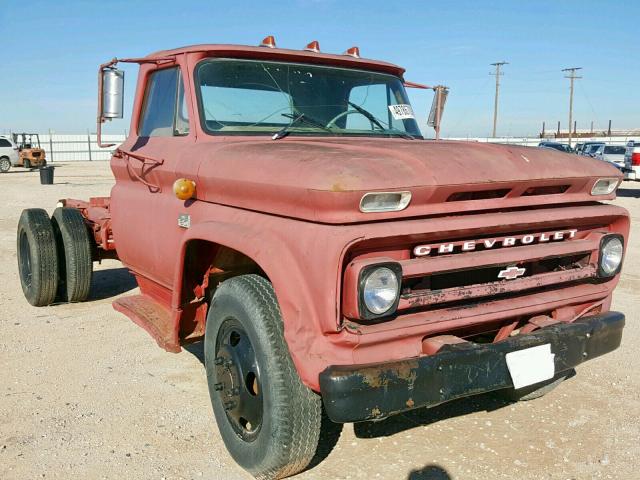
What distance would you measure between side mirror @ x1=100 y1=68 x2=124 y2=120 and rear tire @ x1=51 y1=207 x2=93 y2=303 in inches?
77.0

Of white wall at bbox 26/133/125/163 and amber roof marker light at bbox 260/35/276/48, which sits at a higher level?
amber roof marker light at bbox 260/35/276/48

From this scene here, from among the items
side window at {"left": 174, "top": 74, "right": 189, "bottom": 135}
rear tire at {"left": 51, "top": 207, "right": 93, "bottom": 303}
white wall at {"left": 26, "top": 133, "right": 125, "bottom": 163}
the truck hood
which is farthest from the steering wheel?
white wall at {"left": 26, "top": 133, "right": 125, "bottom": 163}

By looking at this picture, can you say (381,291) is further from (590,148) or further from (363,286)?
(590,148)

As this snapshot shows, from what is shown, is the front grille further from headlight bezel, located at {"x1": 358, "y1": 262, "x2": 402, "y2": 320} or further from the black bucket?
the black bucket

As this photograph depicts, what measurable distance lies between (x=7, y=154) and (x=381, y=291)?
31.1 meters

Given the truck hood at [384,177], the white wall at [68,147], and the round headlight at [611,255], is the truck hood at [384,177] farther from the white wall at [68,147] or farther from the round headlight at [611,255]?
the white wall at [68,147]

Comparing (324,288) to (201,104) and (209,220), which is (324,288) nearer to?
(209,220)

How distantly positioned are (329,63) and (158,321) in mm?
1981

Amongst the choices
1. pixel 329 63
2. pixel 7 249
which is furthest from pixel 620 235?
pixel 7 249

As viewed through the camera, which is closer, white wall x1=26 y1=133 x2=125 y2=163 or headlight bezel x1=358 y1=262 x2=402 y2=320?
headlight bezel x1=358 y1=262 x2=402 y2=320

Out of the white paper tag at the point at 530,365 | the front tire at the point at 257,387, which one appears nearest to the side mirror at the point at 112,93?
the front tire at the point at 257,387

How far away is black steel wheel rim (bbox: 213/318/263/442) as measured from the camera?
9.79 feet

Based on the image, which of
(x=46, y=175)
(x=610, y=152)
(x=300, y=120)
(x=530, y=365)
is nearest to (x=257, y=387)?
(x=530, y=365)

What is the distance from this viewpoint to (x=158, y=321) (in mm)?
4059
